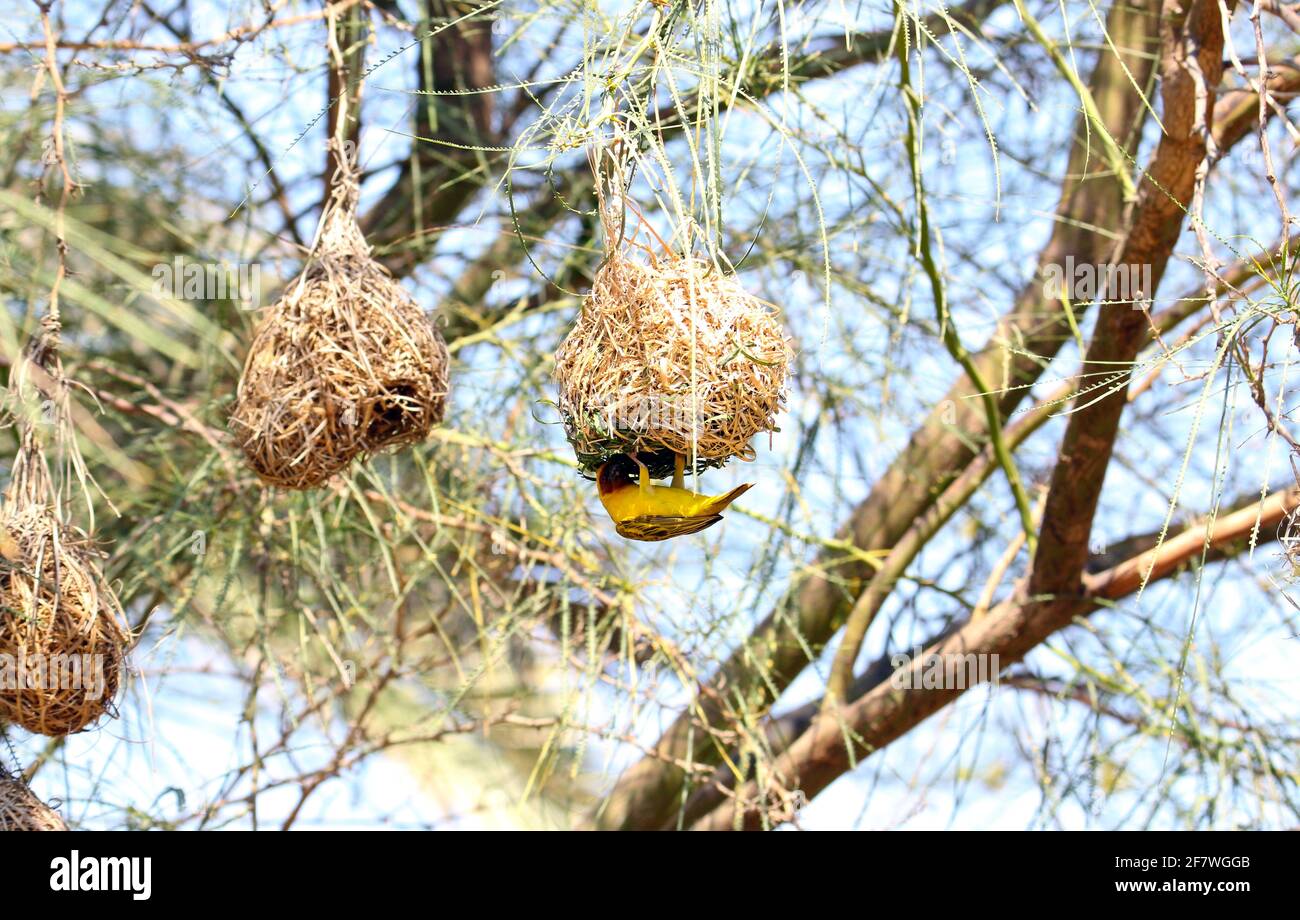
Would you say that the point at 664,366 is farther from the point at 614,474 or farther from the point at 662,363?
the point at 614,474

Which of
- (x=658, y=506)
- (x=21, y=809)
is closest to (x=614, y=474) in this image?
(x=658, y=506)

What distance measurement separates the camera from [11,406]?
85.0 inches

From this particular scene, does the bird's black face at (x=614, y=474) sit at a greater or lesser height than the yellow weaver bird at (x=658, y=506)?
greater

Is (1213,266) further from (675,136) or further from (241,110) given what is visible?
(241,110)

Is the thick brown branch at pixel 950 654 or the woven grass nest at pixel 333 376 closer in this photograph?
the woven grass nest at pixel 333 376

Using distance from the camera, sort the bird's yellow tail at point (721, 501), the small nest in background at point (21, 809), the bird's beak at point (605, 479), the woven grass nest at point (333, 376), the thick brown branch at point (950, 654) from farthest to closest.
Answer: the thick brown branch at point (950, 654) < the woven grass nest at point (333, 376) < the small nest in background at point (21, 809) < the bird's beak at point (605, 479) < the bird's yellow tail at point (721, 501)

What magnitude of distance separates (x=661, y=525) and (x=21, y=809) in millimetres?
1077

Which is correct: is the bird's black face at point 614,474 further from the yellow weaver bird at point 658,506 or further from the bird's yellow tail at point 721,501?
the bird's yellow tail at point 721,501

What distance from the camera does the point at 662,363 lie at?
1855 millimetres

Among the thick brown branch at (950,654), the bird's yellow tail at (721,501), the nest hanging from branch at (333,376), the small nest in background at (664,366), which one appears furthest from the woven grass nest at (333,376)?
the thick brown branch at (950,654)

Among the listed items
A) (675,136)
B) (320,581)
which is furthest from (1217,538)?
(320,581)

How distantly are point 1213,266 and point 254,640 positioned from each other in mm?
2212

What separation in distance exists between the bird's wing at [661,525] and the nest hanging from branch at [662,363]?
0.08 meters

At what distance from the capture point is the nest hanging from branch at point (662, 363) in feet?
6.12
